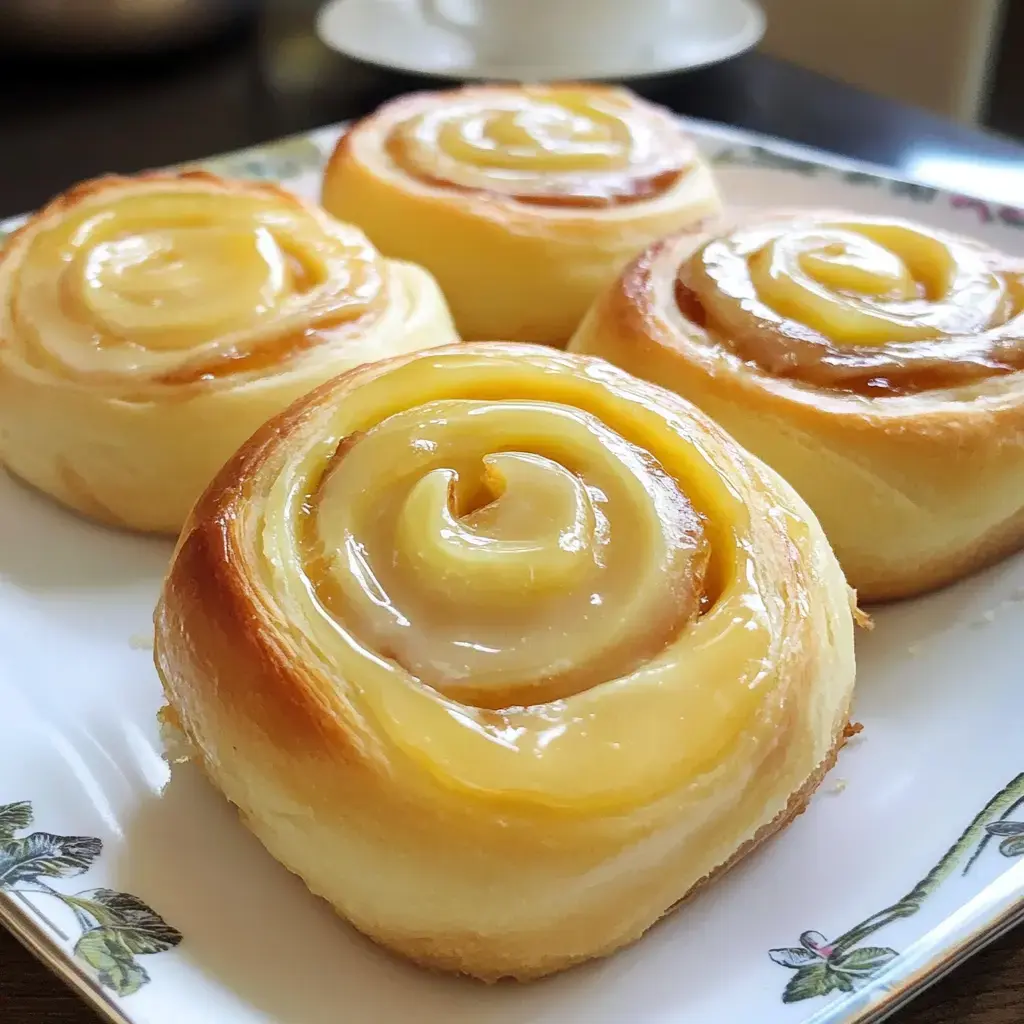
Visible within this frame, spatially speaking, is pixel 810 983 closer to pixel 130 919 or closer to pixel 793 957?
pixel 793 957

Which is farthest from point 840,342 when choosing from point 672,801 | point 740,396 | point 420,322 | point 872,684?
point 672,801

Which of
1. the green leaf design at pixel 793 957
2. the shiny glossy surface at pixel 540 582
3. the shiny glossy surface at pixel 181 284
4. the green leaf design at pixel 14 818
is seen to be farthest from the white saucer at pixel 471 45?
the green leaf design at pixel 793 957

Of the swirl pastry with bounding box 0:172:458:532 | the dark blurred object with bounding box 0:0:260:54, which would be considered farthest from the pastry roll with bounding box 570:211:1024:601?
the dark blurred object with bounding box 0:0:260:54

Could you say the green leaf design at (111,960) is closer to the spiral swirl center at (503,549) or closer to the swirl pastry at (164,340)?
the spiral swirl center at (503,549)

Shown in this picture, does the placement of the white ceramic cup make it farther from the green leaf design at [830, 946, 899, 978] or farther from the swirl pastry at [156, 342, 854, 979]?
the green leaf design at [830, 946, 899, 978]

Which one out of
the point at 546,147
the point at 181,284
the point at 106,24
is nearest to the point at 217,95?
the point at 106,24

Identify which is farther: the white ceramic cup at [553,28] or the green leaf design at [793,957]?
the white ceramic cup at [553,28]
